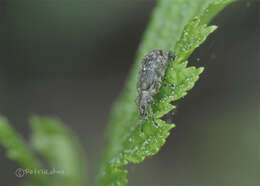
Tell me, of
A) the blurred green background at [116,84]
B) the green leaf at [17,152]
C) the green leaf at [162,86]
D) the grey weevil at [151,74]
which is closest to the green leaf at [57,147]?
the green leaf at [17,152]

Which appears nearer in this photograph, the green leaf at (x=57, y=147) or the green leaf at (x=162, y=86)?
the green leaf at (x=162, y=86)

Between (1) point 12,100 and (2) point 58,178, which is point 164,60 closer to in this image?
(2) point 58,178

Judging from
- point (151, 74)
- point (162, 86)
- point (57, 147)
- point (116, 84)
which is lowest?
point (162, 86)

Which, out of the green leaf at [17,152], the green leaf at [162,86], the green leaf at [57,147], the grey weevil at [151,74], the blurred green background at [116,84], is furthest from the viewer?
the blurred green background at [116,84]

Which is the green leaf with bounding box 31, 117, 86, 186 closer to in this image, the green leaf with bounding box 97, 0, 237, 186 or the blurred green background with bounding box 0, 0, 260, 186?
the green leaf with bounding box 97, 0, 237, 186

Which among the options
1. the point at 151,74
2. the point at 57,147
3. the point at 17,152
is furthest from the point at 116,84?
the point at 151,74

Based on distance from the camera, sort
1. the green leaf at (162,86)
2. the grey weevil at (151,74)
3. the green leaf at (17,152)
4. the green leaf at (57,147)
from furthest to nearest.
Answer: the green leaf at (57,147) → the green leaf at (17,152) → the grey weevil at (151,74) → the green leaf at (162,86)

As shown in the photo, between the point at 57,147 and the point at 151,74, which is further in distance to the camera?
the point at 57,147

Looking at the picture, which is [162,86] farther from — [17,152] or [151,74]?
[17,152]

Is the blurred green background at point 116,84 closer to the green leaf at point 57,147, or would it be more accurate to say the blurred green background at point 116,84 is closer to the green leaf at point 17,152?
the green leaf at point 57,147
